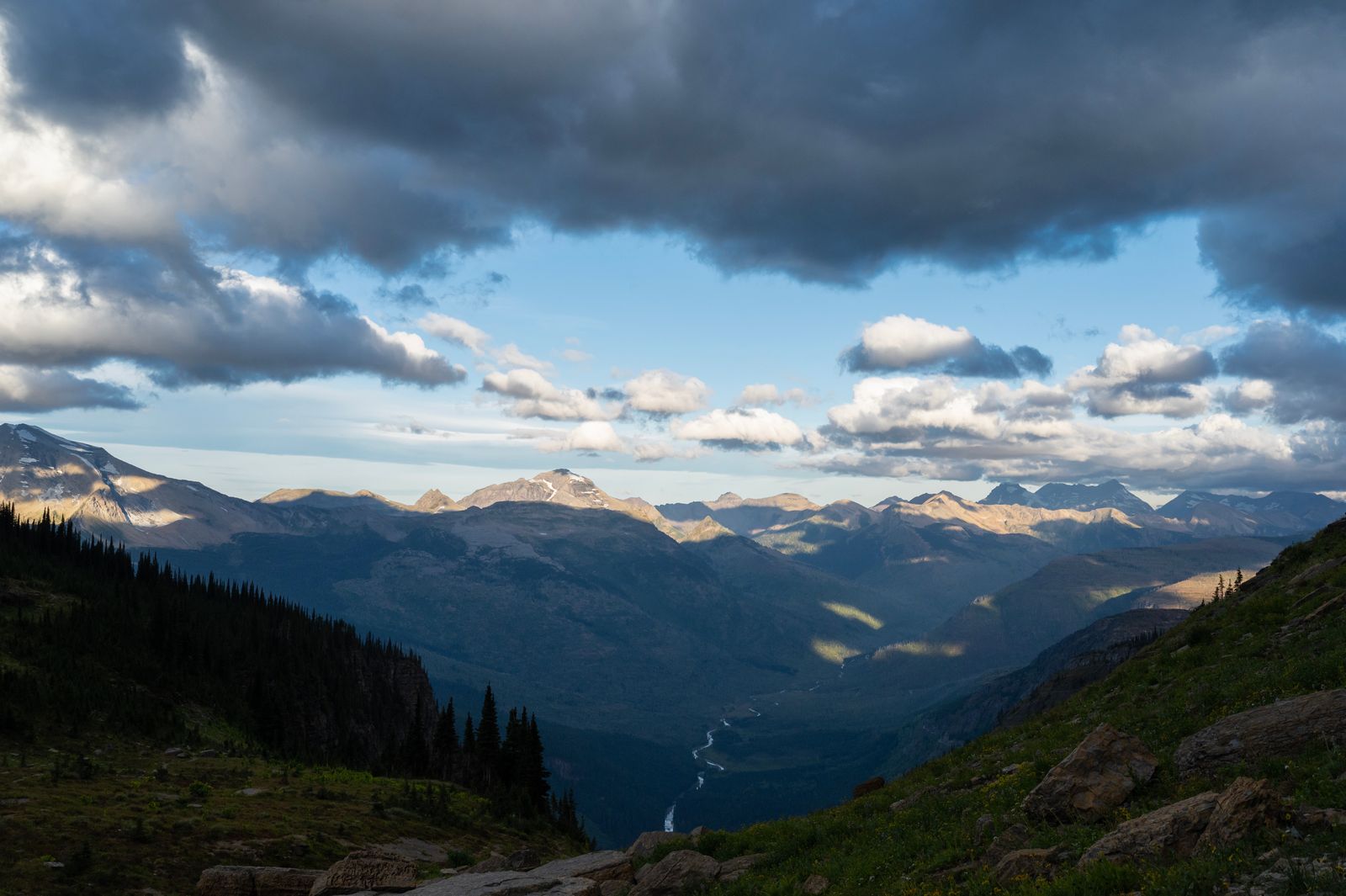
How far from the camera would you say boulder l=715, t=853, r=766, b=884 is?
29688 millimetres

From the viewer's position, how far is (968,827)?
2562 cm

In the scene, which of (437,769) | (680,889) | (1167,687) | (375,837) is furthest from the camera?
(437,769)

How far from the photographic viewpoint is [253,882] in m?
35.0

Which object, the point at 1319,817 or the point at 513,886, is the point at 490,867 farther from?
the point at 1319,817

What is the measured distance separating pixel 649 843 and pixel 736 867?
805 cm

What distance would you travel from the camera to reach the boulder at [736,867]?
29688mm

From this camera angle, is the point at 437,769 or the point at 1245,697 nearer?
the point at 1245,697

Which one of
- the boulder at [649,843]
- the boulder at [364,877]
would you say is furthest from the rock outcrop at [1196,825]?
the boulder at [364,877]

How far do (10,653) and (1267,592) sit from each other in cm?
12176

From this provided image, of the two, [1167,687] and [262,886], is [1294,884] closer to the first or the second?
[1167,687]

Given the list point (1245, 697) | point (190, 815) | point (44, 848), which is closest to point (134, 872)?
point (44, 848)

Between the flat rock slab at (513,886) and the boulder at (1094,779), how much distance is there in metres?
17.1

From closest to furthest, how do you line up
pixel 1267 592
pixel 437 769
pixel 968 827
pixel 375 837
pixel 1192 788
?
pixel 1192 788 → pixel 968 827 → pixel 1267 592 → pixel 375 837 → pixel 437 769

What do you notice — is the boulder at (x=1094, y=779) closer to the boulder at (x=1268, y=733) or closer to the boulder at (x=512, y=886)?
the boulder at (x=1268, y=733)
